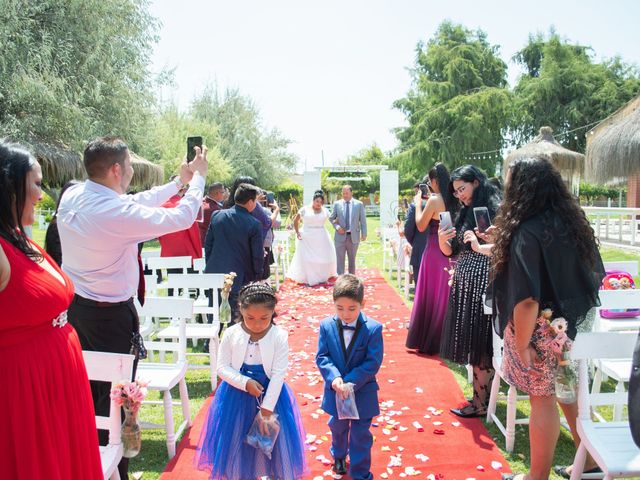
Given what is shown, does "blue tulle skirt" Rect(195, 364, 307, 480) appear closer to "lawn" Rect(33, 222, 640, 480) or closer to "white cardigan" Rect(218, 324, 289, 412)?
"white cardigan" Rect(218, 324, 289, 412)

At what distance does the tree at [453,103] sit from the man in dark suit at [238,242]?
1200 inches

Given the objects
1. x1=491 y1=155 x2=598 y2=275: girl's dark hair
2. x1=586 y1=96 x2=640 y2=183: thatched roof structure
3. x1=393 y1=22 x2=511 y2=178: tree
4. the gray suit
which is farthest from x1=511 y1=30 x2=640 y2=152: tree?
x1=491 y1=155 x2=598 y2=275: girl's dark hair

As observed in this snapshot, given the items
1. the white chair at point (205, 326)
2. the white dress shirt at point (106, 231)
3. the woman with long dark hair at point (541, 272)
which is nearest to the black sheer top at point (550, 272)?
the woman with long dark hair at point (541, 272)

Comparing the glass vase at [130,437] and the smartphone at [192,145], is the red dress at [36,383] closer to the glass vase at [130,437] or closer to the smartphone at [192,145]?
the glass vase at [130,437]

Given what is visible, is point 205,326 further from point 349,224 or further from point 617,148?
point 617,148

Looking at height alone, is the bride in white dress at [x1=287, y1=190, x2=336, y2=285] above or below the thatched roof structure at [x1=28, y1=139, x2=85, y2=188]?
below

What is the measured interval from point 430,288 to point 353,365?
2887mm

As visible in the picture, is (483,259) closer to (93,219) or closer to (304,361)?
(304,361)

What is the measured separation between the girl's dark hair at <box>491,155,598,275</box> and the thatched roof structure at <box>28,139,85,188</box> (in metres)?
12.4

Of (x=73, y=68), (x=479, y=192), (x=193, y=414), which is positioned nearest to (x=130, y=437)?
(x=193, y=414)

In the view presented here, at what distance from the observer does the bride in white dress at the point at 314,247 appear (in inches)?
448

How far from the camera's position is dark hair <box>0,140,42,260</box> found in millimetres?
1951

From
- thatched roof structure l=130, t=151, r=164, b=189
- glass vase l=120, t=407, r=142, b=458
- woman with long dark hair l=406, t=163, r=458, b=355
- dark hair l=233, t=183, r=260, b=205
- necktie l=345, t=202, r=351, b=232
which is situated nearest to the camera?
glass vase l=120, t=407, r=142, b=458

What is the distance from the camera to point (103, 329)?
2932 millimetres
